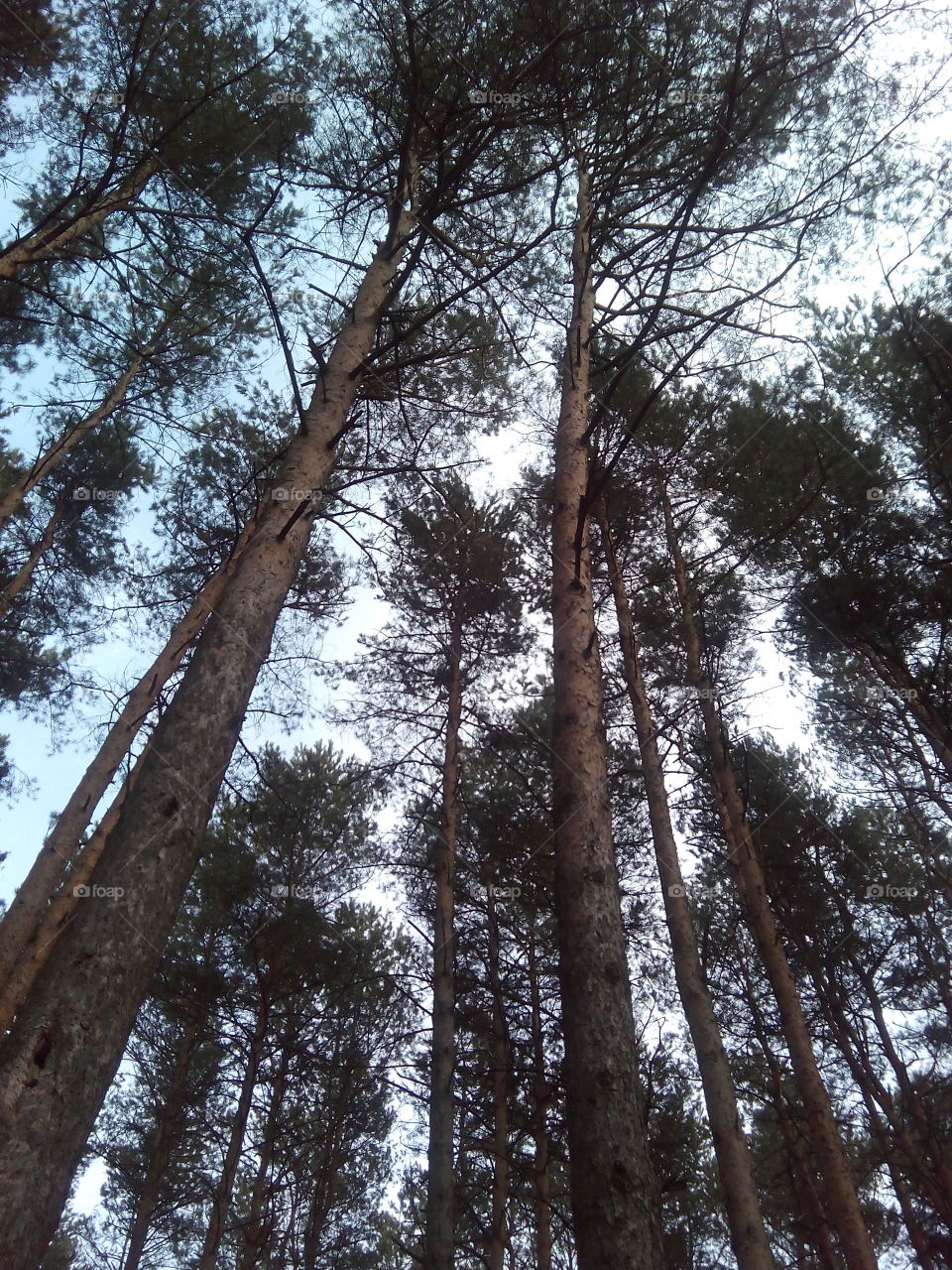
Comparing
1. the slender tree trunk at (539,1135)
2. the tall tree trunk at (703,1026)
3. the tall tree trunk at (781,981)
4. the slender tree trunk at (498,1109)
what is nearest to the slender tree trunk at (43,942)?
the slender tree trunk at (498,1109)

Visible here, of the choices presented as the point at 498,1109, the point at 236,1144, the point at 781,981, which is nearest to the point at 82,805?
the point at 236,1144

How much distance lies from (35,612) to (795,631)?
978 cm

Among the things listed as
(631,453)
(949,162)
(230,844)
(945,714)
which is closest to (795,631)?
(945,714)

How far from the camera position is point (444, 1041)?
21.9ft

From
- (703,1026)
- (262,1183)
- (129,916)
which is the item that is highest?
(262,1183)

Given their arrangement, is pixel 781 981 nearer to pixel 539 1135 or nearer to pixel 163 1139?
pixel 539 1135

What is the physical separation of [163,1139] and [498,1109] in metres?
4.04

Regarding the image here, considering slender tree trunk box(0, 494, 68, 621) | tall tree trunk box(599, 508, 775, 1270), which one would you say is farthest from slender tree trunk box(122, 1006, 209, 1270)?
tall tree trunk box(599, 508, 775, 1270)

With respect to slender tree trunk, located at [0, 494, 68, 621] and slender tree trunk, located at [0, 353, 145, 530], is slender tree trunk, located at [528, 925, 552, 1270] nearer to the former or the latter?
slender tree trunk, located at [0, 494, 68, 621]

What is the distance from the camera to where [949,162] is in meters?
6.83

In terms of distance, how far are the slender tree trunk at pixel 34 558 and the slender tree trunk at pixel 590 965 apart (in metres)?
7.35

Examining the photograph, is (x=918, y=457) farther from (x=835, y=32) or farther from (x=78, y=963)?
(x=78, y=963)

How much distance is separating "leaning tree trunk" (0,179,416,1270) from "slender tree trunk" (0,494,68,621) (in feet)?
21.6

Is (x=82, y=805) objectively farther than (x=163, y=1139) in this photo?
No
